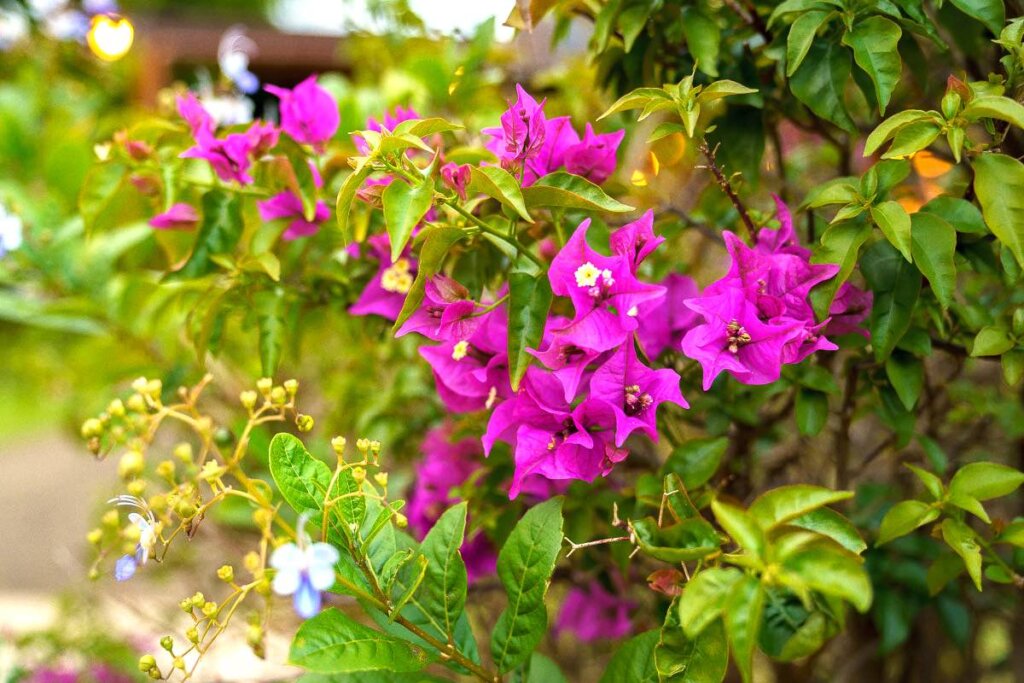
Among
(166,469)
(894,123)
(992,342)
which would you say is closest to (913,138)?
(894,123)

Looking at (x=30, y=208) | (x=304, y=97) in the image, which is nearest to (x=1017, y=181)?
(x=304, y=97)

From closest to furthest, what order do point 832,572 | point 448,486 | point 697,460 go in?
point 832,572 < point 697,460 < point 448,486

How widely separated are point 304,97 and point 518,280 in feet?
0.81

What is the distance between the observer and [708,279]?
4.18 feet

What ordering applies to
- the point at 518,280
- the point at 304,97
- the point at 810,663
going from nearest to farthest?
the point at 518,280 < the point at 304,97 < the point at 810,663

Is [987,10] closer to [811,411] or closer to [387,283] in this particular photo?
[811,411]

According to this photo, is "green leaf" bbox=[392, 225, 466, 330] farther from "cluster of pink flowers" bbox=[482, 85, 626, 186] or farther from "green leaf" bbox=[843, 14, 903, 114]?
"green leaf" bbox=[843, 14, 903, 114]

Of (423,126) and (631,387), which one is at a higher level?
(423,126)

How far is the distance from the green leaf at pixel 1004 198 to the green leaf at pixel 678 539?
229 millimetres

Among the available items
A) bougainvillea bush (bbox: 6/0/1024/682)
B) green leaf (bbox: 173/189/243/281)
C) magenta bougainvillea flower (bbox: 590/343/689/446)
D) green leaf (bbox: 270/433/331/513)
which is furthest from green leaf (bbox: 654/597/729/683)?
green leaf (bbox: 173/189/243/281)

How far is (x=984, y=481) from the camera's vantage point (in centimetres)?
52

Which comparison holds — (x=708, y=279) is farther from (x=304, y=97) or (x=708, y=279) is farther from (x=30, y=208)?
(x=30, y=208)

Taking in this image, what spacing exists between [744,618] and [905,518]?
188mm

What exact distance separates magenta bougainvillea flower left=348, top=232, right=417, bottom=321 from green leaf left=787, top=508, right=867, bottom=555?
0.99 ft
